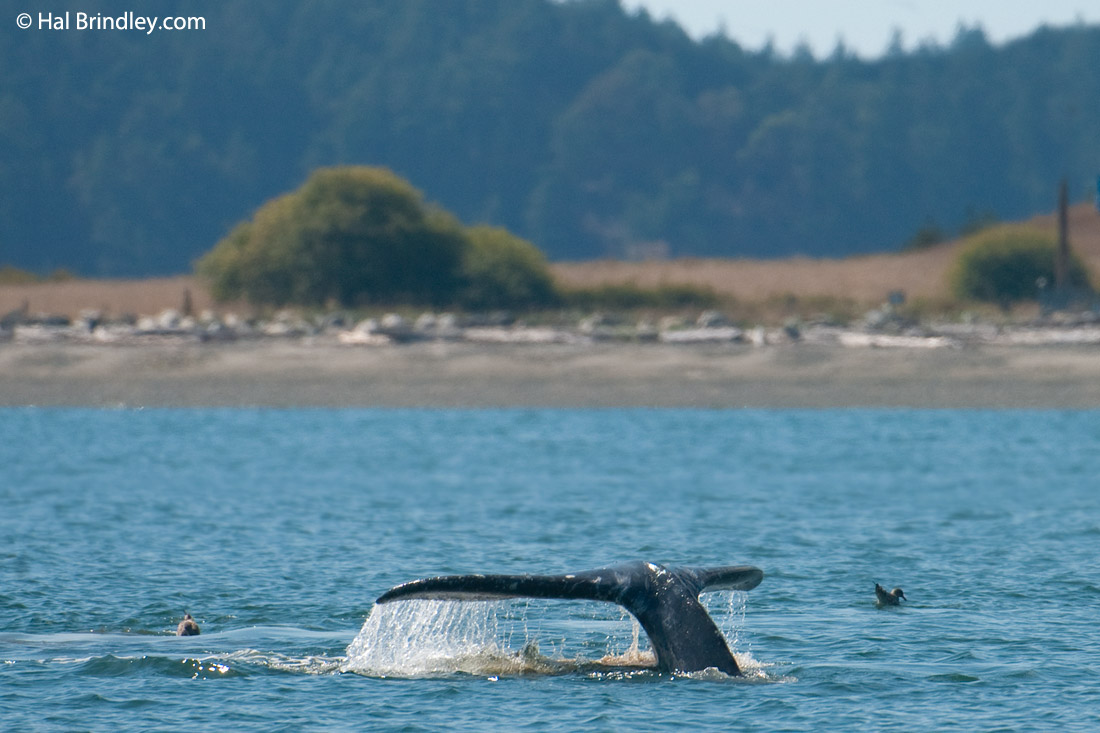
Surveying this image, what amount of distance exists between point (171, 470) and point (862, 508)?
15060 mm

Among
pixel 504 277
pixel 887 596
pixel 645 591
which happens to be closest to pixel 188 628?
pixel 645 591

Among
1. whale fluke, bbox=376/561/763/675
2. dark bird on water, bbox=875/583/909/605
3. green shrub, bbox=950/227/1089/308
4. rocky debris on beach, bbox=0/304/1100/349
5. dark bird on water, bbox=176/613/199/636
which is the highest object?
green shrub, bbox=950/227/1089/308

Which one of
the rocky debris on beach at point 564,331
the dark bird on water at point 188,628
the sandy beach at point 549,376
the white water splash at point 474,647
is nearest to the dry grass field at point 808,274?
the rocky debris on beach at point 564,331

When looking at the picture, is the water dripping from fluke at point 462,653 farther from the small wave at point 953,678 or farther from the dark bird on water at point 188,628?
the small wave at point 953,678

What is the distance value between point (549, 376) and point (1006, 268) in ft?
123

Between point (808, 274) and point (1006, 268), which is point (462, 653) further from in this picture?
point (808, 274)

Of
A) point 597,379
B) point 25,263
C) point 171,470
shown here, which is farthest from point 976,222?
point 25,263

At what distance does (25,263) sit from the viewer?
179500 millimetres

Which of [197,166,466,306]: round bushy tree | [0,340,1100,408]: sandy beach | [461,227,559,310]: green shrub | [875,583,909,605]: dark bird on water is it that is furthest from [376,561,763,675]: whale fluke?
[461,227,559,310]: green shrub

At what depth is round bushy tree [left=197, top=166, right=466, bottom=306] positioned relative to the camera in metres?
73.1

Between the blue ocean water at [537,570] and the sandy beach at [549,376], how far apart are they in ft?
14.1

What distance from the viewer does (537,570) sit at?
20984 millimetres

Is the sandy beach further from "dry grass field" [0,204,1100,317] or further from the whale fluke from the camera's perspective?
the whale fluke

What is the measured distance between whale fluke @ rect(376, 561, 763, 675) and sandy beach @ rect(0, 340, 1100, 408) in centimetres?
3361
